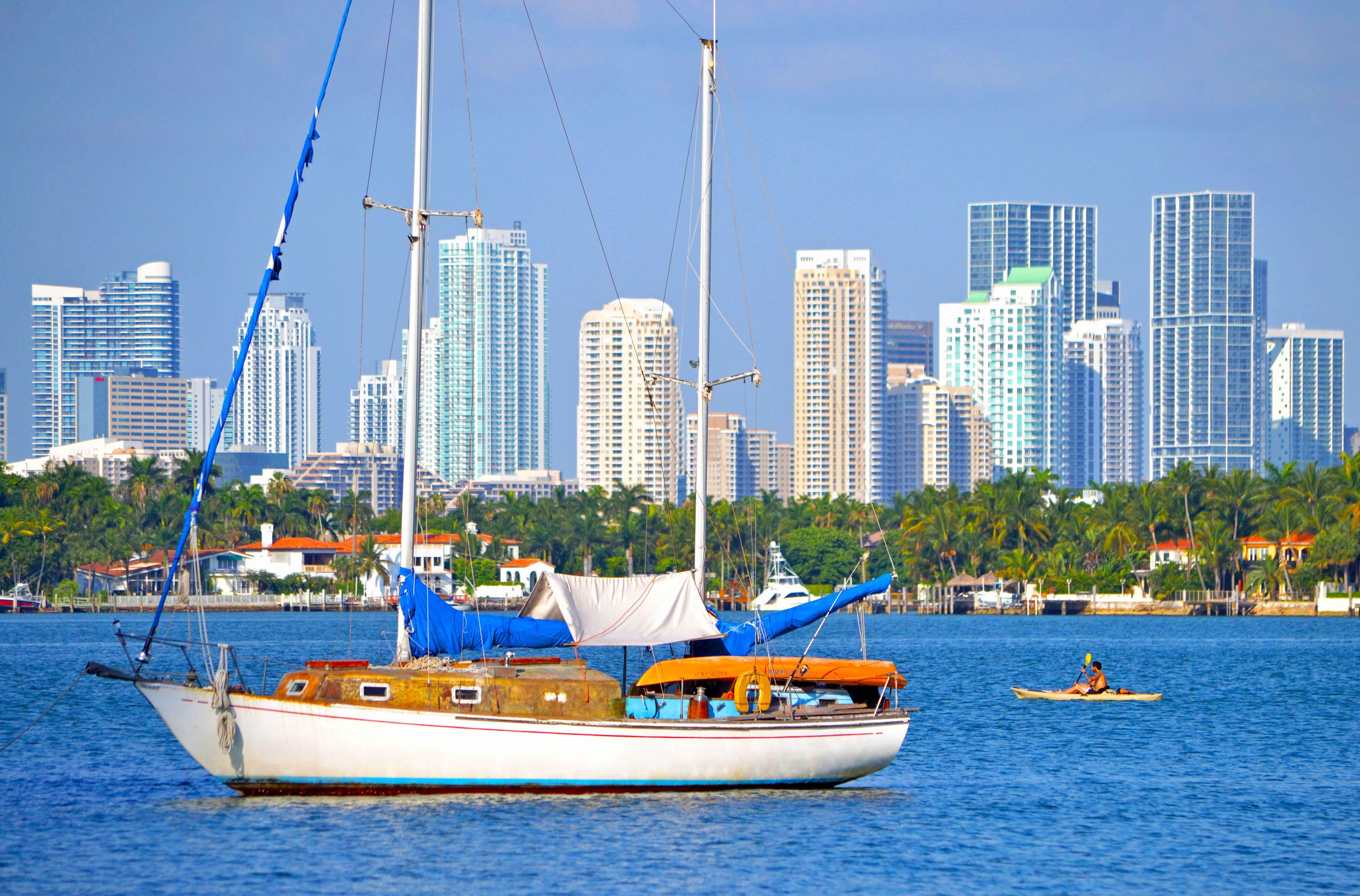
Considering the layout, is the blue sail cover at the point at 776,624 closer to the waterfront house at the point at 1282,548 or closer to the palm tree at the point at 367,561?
the palm tree at the point at 367,561

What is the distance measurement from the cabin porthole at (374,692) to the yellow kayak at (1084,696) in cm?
3217

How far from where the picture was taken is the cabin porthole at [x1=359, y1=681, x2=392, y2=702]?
98.5 feet

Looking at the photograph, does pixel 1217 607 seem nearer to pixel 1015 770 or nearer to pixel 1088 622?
pixel 1088 622

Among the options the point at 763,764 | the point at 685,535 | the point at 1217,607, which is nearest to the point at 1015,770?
the point at 763,764

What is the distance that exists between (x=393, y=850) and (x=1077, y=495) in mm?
149922

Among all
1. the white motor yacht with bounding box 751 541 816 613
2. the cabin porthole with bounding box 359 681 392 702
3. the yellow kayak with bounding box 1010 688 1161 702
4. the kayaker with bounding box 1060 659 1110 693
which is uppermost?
the cabin porthole with bounding box 359 681 392 702

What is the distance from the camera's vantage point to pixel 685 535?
163 m

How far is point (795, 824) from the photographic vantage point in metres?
30.4

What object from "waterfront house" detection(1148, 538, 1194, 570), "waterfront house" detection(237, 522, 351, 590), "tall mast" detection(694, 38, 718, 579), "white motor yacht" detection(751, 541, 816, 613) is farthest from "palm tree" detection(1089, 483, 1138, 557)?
"tall mast" detection(694, 38, 718, 579)

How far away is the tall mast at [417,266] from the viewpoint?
3138 cm

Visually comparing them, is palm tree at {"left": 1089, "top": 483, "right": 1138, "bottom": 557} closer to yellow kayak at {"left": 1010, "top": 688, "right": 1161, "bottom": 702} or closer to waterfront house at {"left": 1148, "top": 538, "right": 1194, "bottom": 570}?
waterfront house at {"left": 1148, "top": 538, "right": 1194, "bottom": 570}

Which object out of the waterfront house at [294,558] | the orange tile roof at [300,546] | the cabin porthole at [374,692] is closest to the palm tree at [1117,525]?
the orange tile roof at [300,546]

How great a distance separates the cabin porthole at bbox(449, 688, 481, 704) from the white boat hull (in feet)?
1.09

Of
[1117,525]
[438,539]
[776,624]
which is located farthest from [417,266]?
[1117,525]
